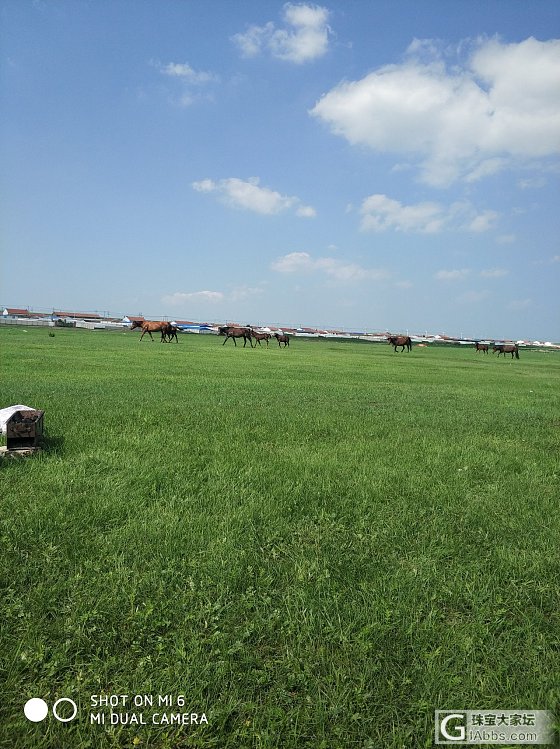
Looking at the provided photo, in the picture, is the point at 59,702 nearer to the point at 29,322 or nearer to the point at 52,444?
the point at 52,444

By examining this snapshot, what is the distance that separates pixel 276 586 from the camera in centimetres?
362

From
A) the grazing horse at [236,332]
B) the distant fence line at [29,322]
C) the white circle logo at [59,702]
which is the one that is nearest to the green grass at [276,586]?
the white circle logo at [59,702]

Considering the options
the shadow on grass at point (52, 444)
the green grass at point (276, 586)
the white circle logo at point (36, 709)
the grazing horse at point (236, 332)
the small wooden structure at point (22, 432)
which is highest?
the grazing horse at point (236, 332)

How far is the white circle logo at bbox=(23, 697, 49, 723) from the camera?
247cm

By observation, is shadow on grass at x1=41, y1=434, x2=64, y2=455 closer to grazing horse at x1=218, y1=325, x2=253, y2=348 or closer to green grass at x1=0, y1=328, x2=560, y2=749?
green grass at x1=0, y1=328, x2=560, y2=749

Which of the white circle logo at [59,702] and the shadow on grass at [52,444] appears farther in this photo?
the shadow on grass at [52,444]

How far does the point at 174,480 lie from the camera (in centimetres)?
561

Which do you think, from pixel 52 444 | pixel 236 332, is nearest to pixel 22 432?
pixel 52 444

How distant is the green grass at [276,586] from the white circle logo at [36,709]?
5 cm

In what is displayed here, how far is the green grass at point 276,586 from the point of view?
2.59 meters

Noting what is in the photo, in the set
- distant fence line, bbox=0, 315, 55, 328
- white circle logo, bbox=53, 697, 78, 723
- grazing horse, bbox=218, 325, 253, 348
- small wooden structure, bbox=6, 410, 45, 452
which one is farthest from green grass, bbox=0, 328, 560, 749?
distant fence line, bbox=0, 315, 55, 328

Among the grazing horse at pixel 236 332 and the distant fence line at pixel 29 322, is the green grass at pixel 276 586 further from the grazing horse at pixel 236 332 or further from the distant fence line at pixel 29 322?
the distant fence line at pixel 29 322

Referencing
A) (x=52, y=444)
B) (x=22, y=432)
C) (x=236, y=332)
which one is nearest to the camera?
(x=22, y=432)

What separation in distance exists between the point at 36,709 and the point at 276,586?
5.80 feet
